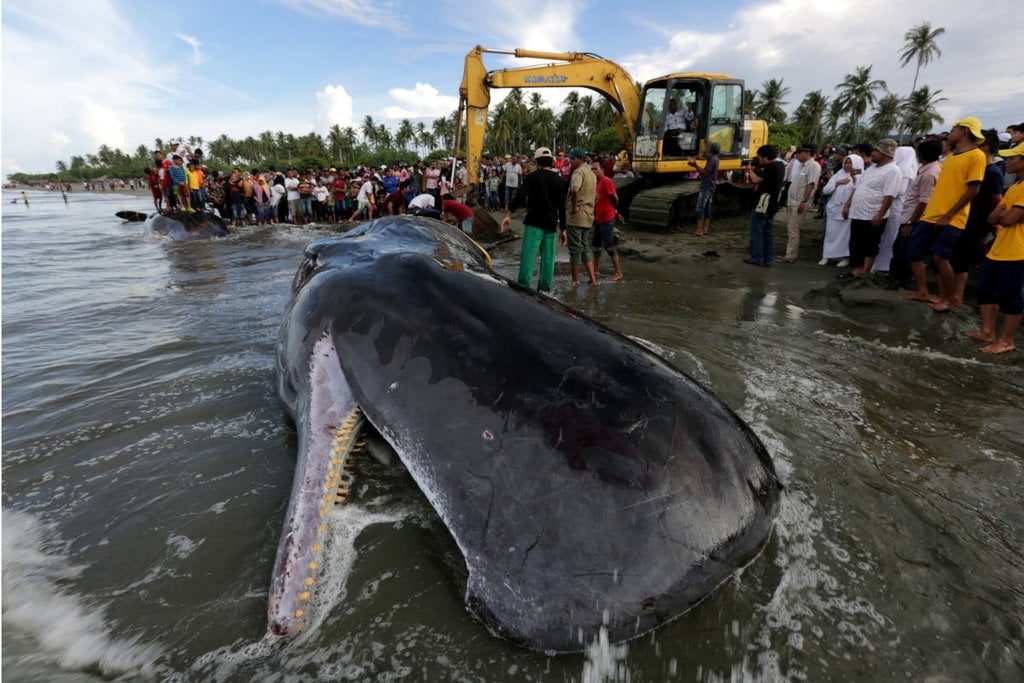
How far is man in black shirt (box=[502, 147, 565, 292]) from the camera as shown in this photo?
7239 mm

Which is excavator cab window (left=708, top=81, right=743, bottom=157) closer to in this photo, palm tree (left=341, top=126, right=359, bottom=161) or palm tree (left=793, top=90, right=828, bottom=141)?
palm tree (left=793, top=90, right=828, bottom=141)

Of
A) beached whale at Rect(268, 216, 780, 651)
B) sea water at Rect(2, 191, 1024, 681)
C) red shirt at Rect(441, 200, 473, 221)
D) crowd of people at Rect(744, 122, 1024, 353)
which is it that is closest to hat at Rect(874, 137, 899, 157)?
crowd of people at Rect(744, 122, 1024, 353)

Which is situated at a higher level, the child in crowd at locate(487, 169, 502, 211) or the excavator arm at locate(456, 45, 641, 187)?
the excavator arm at locate(456, 45, 641, 187)

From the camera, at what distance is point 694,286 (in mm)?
8617

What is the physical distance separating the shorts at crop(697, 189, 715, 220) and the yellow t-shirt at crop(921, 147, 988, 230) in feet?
23.1

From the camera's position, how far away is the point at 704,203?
43.1 ft

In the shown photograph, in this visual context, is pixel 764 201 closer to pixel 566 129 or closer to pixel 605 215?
pixel 605 215

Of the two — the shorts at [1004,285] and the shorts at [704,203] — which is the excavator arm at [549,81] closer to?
the shorts at [704,203]

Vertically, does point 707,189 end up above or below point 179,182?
below

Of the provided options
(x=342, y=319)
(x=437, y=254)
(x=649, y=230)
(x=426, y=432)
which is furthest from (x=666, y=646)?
(x=649, y=230)

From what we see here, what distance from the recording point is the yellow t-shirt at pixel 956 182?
5.71 meters

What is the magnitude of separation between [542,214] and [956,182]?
514 centimetres

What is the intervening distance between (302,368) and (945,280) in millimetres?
7482

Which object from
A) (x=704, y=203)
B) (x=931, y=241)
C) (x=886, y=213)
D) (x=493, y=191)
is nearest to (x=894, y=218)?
(x=886, y=213)
